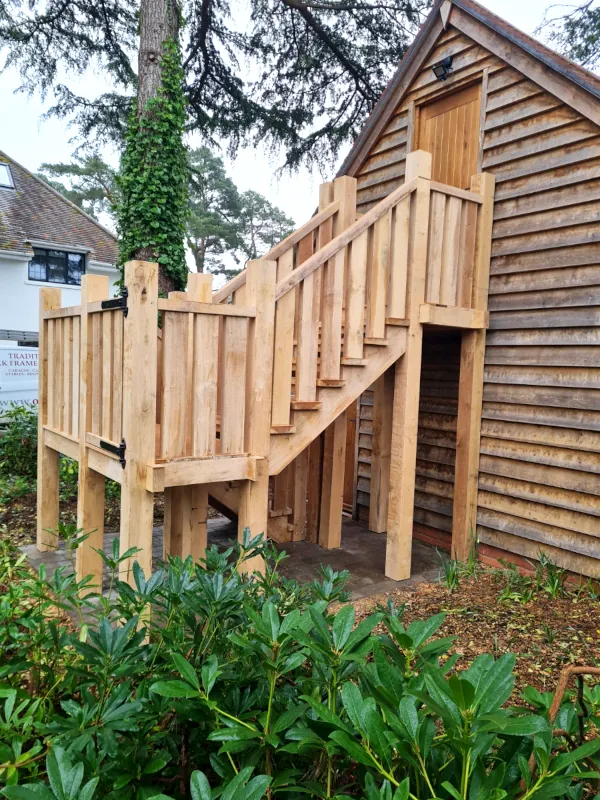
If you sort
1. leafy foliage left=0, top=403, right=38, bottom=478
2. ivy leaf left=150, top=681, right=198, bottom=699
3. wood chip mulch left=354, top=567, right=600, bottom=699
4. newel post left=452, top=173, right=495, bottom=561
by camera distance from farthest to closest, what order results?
leafy foliage left=0, top=403, right=38, bottom=478 < newel post left=452, top=173, right=495, bottom=561 < wood chip mulch left=354, top=567, right=600, bottom=699 < ivy leaf left=150, top=681, right=198, bottom=699

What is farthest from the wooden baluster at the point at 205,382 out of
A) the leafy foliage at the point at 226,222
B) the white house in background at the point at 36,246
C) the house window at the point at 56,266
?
the leafy foliage at the point at 226,222

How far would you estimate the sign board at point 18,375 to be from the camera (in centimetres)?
1166

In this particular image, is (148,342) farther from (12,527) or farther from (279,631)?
(12,527)

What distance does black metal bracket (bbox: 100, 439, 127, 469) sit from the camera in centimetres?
364

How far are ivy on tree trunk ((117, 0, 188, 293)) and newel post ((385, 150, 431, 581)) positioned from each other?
14.7 feet

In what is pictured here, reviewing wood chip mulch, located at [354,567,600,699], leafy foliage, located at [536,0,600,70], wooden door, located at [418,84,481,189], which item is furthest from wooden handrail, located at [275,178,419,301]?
leafy foliage, located at [536,0,600,70]

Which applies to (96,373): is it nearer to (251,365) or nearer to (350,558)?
(251,365)

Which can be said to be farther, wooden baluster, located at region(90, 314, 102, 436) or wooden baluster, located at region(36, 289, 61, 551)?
wooden baluster, located at region(36, 289, 61, 551)

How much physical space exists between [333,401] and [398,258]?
49.2 inches

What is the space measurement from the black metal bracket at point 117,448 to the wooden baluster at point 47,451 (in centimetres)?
146

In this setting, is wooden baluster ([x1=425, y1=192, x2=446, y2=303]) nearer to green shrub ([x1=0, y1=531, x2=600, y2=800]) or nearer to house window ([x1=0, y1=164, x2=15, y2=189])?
green shrub ([x1=0, y1=531, x2=600, y2=800])

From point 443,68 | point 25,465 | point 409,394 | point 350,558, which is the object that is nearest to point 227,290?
point 409,394

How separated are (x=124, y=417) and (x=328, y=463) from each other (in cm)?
250

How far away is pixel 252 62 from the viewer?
33.9 feet
